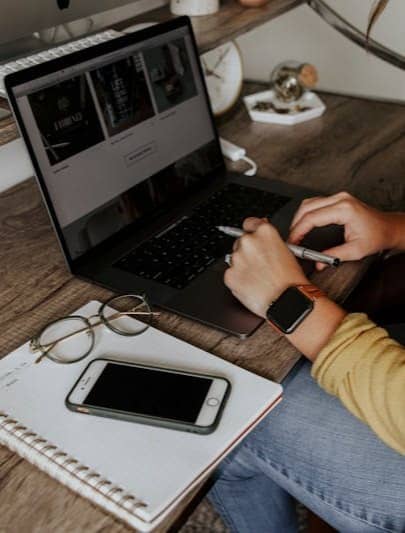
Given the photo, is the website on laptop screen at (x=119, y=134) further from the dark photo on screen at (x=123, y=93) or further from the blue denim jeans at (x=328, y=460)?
the blue denim jeans at (x=328, y=460)

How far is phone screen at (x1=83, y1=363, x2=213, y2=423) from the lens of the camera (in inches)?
24.3

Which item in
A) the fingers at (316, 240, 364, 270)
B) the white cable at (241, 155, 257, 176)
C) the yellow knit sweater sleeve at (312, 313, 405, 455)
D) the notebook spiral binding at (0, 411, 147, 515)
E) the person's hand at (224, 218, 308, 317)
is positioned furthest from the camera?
the white cable at (241, 155, 257, 176)

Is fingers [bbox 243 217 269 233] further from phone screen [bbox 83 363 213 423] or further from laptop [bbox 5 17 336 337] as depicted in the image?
phone screen [bbox 83 363 213 423]

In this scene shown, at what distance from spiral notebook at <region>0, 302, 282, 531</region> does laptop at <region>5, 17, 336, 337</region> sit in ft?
0.35

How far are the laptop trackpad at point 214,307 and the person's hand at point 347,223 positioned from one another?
A: 0.15 meters

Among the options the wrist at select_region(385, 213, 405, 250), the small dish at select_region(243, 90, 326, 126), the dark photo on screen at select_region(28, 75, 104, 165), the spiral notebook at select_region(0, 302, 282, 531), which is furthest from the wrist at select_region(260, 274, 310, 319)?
the small dish at select_region(243, 90, 326, 126)

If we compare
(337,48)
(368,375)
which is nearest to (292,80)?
(337,48)

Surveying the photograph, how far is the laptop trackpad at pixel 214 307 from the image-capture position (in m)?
0.76

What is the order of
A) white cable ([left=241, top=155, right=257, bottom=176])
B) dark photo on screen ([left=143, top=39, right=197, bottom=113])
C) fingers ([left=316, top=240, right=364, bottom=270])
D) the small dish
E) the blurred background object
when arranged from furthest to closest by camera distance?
1. the blurred background object
2. the small dish
3. white cable ([left=241, top=155, right=257, bottom=176])
4. dark photo on screen ([left=143, top=39, right=197, bottom=113])
5. fingers ([left=316, top=240, right=364, bottom=270])

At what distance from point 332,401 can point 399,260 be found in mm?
372

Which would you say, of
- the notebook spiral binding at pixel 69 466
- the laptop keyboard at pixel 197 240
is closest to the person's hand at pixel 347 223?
the laptop keyboard at pixel 197 240

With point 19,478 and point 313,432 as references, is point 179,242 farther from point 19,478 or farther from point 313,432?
point 19,478

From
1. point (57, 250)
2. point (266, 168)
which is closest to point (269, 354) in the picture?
point (57, 250)

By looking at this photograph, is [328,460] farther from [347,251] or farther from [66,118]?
[66,118]
